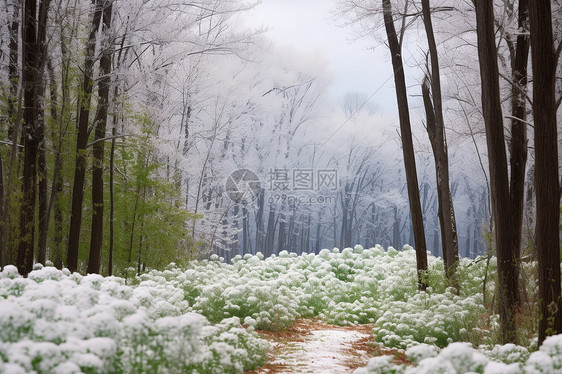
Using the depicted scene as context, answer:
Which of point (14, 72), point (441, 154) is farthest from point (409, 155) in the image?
point (14, 72)

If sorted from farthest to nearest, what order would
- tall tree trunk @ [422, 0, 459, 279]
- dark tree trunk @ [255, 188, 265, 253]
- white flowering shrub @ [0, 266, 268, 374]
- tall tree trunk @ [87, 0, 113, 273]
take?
dark tree trunk @ [255, 188, 265, 253] → tall tree trunk @ [87, 0, 113, 273] → tall tree trunk @ [422, 0, 459, 279] → white flowering shrub @ [0, 266, 268, 374]

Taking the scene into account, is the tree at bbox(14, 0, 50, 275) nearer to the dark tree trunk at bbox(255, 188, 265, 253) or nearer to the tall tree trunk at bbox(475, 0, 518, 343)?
the tall tree trunk at bbox(475, 0, 518, 343)

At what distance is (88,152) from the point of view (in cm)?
1201

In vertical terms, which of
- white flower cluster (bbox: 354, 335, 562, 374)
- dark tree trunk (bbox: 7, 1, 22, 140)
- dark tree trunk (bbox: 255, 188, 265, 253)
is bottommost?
white flower cluster (bbox: 354, 335, 562, 374)

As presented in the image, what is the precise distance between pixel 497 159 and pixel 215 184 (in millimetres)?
18270

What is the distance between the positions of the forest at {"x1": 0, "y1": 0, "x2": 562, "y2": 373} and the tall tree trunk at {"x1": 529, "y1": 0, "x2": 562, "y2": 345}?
0.01m

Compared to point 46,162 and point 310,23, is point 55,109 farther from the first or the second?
point 310,23

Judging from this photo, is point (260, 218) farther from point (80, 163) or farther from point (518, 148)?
point (518, 148)

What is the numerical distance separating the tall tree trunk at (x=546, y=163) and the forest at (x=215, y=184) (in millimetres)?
14

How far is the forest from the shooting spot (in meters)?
5.11

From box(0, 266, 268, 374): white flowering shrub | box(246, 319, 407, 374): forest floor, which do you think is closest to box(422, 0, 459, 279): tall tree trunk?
box(246, 319, 407, 374): forest floor

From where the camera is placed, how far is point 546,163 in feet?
18.2

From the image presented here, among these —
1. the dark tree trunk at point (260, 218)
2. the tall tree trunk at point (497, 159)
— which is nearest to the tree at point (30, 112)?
the tall tree trunk at point (497, 159)

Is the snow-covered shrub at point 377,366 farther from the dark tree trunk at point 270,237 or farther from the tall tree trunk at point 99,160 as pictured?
the dark tree trunk at point 270,237
